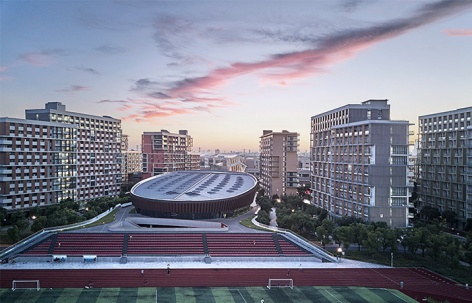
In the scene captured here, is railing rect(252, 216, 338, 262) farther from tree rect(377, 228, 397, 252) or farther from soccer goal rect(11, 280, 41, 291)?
soccer goal rect(11, 280, 41, 291)

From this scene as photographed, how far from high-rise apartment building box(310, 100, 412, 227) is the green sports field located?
24321 millimetres

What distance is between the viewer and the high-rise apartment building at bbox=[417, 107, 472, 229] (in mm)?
80188

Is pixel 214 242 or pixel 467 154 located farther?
pixel 467 154

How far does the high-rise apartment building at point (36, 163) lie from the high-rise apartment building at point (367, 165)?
6097 cm

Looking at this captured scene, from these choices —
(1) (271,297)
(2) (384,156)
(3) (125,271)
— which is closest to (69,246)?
(3) (125,271)

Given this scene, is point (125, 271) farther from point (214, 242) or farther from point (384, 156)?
point (384, 156)

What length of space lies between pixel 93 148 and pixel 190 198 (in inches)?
1772

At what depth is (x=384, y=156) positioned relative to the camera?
6588 cm

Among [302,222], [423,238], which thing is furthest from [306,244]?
[423,238]

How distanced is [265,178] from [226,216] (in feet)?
177

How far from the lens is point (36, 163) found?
8219cm

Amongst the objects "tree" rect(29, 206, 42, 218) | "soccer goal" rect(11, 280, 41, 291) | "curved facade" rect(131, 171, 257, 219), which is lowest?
"soccer goal" rect(11, 280, 41, 291)

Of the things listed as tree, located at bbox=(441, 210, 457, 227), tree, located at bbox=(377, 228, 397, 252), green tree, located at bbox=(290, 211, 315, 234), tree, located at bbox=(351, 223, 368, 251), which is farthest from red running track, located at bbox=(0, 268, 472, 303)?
tree, located at bbox=(441, 210, 457, 227)

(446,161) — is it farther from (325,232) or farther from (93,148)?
(93,148)
